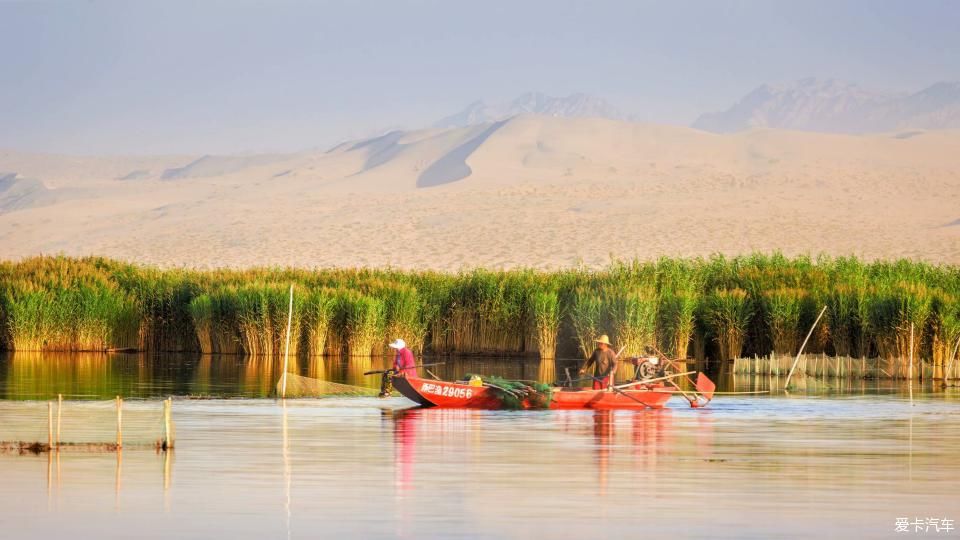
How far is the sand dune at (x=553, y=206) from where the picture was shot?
98.8 m

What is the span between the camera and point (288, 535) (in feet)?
45.4

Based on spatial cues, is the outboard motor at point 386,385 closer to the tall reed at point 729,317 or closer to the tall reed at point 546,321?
the tall reed at point 546,321

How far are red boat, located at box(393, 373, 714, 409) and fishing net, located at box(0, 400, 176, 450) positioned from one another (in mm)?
4358

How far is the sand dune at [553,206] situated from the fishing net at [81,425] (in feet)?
217

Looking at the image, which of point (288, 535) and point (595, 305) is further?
point (595, 305)

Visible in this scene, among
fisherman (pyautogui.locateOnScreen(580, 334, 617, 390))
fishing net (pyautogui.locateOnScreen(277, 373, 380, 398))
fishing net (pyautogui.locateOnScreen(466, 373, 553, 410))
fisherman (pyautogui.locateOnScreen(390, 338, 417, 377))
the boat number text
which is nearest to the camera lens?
fishing net (pyautogui.locateOnScreen(466, 373, 553, 410))

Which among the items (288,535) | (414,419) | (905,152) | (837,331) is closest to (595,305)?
(837,331)

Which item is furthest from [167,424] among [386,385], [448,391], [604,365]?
[604,365]

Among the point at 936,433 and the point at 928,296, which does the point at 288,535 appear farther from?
the point at 928,296

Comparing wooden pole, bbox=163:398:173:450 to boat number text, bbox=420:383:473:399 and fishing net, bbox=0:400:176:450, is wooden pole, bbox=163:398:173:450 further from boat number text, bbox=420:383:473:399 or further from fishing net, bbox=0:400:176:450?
boat number text, bbox=420:383:473:399

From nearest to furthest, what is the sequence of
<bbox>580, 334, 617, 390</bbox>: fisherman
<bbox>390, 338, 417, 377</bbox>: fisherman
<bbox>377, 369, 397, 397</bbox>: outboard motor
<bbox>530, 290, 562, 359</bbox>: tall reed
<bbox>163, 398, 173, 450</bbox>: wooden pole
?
<bbox>163, 398, 173, 450</bbox>: wooden pole < <bbox>390, 338, 417, 377</bbox>: fisherman < <bbox>580, 334, 617, 390</bbox>: fisherman < <bbox>377, 369, 397, 397</bbox>: outboard motor < <bbox>530, 290, 562, 359</bbox>: tall reed

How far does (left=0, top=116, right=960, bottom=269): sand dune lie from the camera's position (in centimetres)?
9875

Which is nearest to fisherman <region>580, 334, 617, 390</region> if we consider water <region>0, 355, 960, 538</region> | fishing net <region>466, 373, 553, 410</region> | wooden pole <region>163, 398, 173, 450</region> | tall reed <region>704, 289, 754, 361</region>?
water <region>0, 355, 960, 538</region>

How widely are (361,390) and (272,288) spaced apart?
11617 mm
